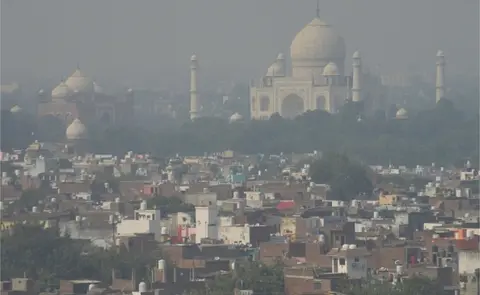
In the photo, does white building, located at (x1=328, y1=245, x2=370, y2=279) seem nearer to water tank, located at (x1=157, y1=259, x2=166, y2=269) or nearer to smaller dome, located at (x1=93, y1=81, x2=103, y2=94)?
water tank, located at (x1=157, y1=259, x2=166, y2=269)

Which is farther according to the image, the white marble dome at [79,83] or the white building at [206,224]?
the white marble dome at [79,83]

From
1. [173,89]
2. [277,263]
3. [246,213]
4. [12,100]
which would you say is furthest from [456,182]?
[173,89]

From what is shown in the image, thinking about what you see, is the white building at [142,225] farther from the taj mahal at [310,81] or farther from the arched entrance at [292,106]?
the arched entrance at [292,106]

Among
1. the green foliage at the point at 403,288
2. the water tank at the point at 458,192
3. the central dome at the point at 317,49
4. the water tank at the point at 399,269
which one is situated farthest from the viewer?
the central dome at the point at 317,49

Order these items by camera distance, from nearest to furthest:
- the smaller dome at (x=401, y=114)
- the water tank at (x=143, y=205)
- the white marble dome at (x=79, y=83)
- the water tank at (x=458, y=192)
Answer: the water tank at (x=143, y=205) < the water tank at (x=458, y=192) < the smaller dome at (x=401, y=114) < the white marble dome at (x=79, y=83)

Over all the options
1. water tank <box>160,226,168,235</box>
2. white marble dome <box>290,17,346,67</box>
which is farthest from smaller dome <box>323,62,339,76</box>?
water tank <box>160,226,168,235</box>

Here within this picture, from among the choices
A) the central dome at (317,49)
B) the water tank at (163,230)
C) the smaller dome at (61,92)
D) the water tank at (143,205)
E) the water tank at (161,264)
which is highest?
the central dome at (317,49)

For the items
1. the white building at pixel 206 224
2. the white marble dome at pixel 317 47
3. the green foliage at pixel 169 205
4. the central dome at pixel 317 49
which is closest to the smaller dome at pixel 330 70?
the central dome at pixel 317 49
